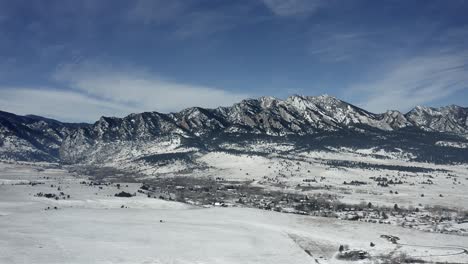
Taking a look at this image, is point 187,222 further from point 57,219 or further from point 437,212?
point 437,212

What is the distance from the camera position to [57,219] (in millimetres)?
86250

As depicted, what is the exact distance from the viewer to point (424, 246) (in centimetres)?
7838

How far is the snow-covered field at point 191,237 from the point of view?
199 feet

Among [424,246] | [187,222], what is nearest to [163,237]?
[187,222]

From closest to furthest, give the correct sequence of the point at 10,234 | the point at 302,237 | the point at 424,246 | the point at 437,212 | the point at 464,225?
1. the point at 10,234
2. the point at 424,246
3. the point at 302,237
4. the point at 464,225
5. the point at 437,212

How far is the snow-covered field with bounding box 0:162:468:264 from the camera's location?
199 ft

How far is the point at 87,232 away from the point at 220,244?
24.1 meters

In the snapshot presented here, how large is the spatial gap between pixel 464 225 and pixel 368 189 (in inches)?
3599

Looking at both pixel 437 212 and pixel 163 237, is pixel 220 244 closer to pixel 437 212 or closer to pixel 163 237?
pixel 163 237

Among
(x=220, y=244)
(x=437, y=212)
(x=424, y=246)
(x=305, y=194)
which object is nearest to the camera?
(x=220, y=244)

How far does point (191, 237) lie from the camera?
251 ft

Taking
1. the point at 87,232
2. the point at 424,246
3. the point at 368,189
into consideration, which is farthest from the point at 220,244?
the point at 368,189

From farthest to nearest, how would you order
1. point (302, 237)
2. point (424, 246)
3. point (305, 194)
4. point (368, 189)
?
point (368, 189) → point (305, 194) → point (302, 237) → point (424, 246)

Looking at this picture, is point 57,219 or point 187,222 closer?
point 57,219
